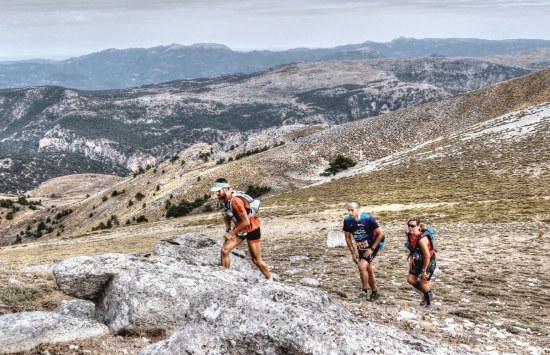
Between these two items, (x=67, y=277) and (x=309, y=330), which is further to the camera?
(x=67, y=277)

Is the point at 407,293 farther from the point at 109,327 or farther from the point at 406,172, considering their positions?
the point at 406,172

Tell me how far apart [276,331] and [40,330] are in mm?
5473

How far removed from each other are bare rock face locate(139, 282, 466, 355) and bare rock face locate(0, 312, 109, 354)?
2786 mm

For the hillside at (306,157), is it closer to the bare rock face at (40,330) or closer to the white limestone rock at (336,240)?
the white limestone rock at (336,240)

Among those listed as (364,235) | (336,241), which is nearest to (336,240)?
(336,241)

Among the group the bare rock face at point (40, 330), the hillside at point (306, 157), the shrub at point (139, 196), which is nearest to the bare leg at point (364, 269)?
the bare rock face at point (40, 330)

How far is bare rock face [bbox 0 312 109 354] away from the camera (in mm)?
7998

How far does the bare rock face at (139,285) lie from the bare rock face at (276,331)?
2.07 meters

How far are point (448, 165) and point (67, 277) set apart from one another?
53.5 meters

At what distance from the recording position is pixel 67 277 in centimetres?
954

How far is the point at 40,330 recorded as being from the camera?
8438mm

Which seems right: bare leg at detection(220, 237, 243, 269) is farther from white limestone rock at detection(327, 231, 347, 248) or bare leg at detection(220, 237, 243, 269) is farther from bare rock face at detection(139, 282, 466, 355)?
white limestone rock at detection(327, 231, 347, 248)

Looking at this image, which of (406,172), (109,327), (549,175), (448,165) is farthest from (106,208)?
(109,327)

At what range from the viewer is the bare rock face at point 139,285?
8945 mm
